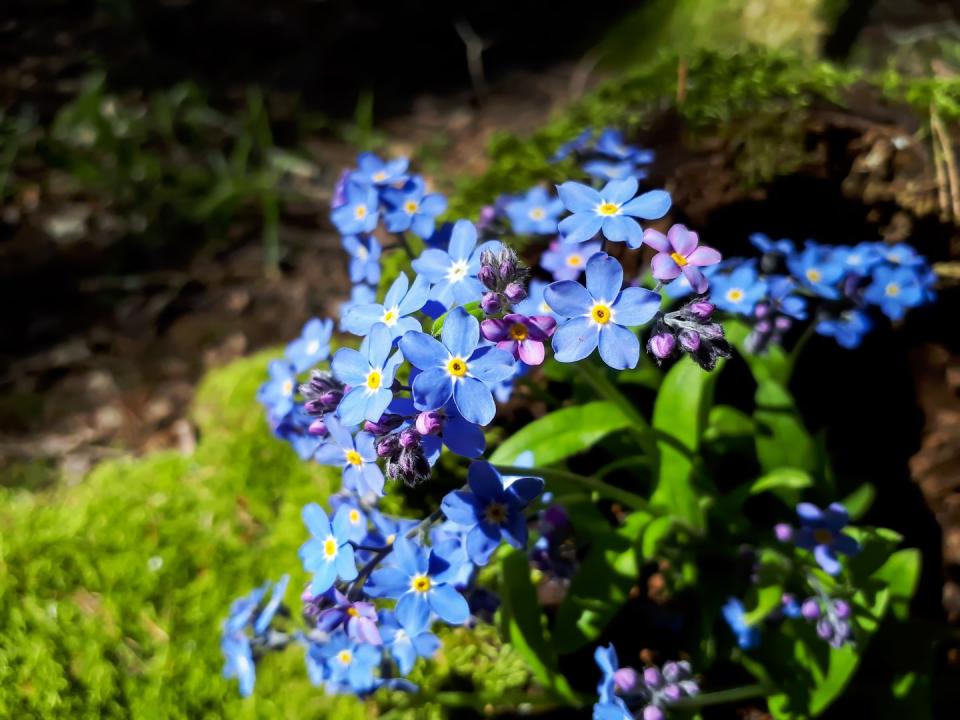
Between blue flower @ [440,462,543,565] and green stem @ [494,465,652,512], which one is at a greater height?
blue flower @ [440,462,543,565]

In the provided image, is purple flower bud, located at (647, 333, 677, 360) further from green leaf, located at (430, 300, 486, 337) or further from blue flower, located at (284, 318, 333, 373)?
blue flower, located at (284, 318, 333, 373)

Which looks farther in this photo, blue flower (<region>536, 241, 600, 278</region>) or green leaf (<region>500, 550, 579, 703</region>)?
blue flower (<region>536, 241, 600, 278</region>)

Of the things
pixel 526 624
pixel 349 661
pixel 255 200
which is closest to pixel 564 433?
pixel 526 624

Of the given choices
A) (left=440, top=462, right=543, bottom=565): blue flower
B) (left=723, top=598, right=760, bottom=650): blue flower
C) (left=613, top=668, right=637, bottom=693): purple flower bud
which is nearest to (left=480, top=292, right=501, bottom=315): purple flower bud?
(left=440, top=462, right=543, bottom=565): blue flower

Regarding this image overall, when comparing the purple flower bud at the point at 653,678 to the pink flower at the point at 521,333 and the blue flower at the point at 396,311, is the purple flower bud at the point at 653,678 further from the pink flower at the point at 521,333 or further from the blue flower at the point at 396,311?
the blue flower at the point at 396,311

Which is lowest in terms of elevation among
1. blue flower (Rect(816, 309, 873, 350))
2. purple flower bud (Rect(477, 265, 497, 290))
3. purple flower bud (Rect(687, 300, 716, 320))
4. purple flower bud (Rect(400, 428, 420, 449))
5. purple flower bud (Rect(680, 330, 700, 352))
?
blue flower (Rect(816, 309, 873, 350))

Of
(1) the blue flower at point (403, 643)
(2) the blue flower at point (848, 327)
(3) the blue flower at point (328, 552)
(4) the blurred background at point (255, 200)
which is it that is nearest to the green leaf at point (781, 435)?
(2) the blue flower at point (848, 327)

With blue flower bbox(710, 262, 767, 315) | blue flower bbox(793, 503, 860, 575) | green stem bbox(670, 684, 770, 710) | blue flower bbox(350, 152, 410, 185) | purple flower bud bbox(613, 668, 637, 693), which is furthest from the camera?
blue flower bbox(710, 262, 767, 315)
